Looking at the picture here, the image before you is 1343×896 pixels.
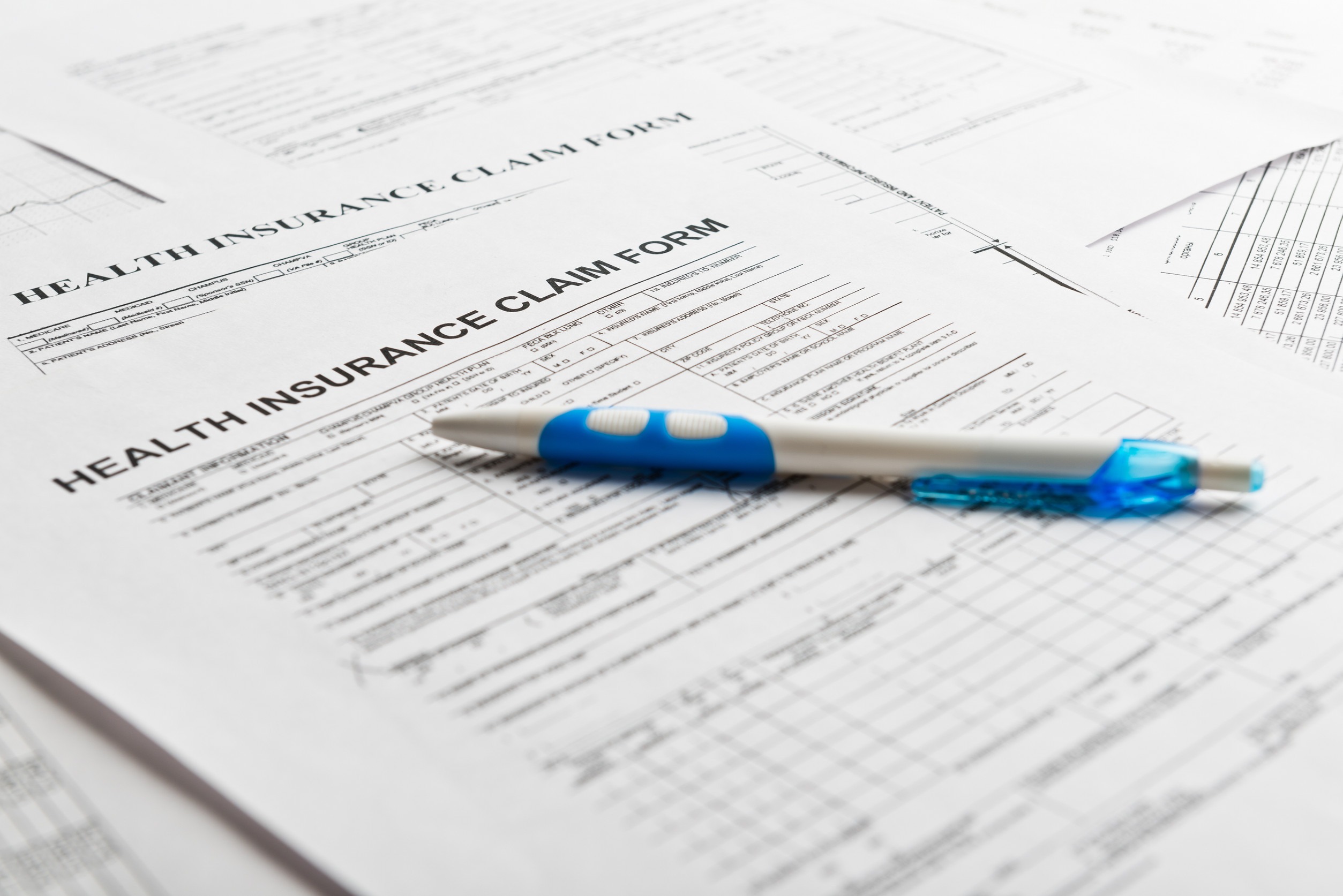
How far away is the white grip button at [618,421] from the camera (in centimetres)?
48

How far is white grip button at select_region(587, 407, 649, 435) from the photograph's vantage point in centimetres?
48

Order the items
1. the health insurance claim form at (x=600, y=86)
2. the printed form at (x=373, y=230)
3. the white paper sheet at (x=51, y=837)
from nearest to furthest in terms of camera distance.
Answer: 1. the white paper sheet at (x=51, y=837)
2. the printed form at (x=373, y=230)
3. the health insurance claim form at (x=600, y=86)

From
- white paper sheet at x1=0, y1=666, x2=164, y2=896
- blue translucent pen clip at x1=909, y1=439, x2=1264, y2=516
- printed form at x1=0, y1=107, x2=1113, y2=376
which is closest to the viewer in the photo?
white paper sheet at x1=0, y1=666, x2=164, y2=896

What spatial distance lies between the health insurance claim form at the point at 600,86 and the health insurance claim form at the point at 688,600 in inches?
8.4

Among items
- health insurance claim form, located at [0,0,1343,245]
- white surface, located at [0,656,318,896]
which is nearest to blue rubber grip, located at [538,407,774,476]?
white surface, located at [0,656,318,896]

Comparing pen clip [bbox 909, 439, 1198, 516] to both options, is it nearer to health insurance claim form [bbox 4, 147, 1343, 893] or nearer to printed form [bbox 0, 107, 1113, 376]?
health insurance claim form [bbox 4, 147, 1343, 893]

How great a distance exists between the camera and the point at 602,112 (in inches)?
32.4

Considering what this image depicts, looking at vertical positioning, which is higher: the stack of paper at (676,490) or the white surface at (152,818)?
the stack of paper at (676,490)

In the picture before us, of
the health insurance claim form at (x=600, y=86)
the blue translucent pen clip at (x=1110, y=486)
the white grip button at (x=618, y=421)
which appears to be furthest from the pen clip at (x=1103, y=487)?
the health insurance claim form at (x=600, y=86)

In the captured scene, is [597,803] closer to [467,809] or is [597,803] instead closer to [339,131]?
[467,809]

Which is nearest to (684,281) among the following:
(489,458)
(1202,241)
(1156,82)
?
(489,458)

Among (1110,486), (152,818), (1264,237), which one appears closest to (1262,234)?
(1264,237)

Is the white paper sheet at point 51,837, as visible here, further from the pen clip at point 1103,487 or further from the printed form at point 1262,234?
the printed form at point 1262,234

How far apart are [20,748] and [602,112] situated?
569 millimetres
